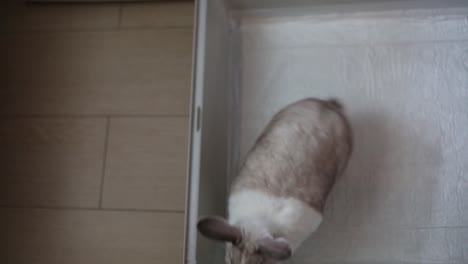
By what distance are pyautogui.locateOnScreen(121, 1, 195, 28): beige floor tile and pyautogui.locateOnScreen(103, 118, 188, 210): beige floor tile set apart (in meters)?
0.31

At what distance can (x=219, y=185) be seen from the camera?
3.54ft

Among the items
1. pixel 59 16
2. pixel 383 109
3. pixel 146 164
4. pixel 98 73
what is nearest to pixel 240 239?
pixel 146 164

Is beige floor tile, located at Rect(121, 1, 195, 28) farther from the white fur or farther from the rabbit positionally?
the white fur

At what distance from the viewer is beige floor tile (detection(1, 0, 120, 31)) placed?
134 cm

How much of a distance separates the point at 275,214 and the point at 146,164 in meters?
0.47

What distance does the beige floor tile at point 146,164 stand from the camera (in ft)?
3.88

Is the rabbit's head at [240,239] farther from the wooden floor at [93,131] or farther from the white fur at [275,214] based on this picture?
the wooden floor at [93,131]

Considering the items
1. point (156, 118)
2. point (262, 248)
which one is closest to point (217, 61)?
point (156, 118)

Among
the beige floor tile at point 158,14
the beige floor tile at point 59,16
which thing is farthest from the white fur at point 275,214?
the beige floor tile at point 59,16

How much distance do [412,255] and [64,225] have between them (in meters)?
0.92

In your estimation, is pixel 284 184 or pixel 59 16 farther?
pixel 59 16

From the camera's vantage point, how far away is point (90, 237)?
3.83 feet

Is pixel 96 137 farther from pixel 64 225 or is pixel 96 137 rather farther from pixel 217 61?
pixel 217 61

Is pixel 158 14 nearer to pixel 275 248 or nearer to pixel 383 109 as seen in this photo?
pixel 383 109
